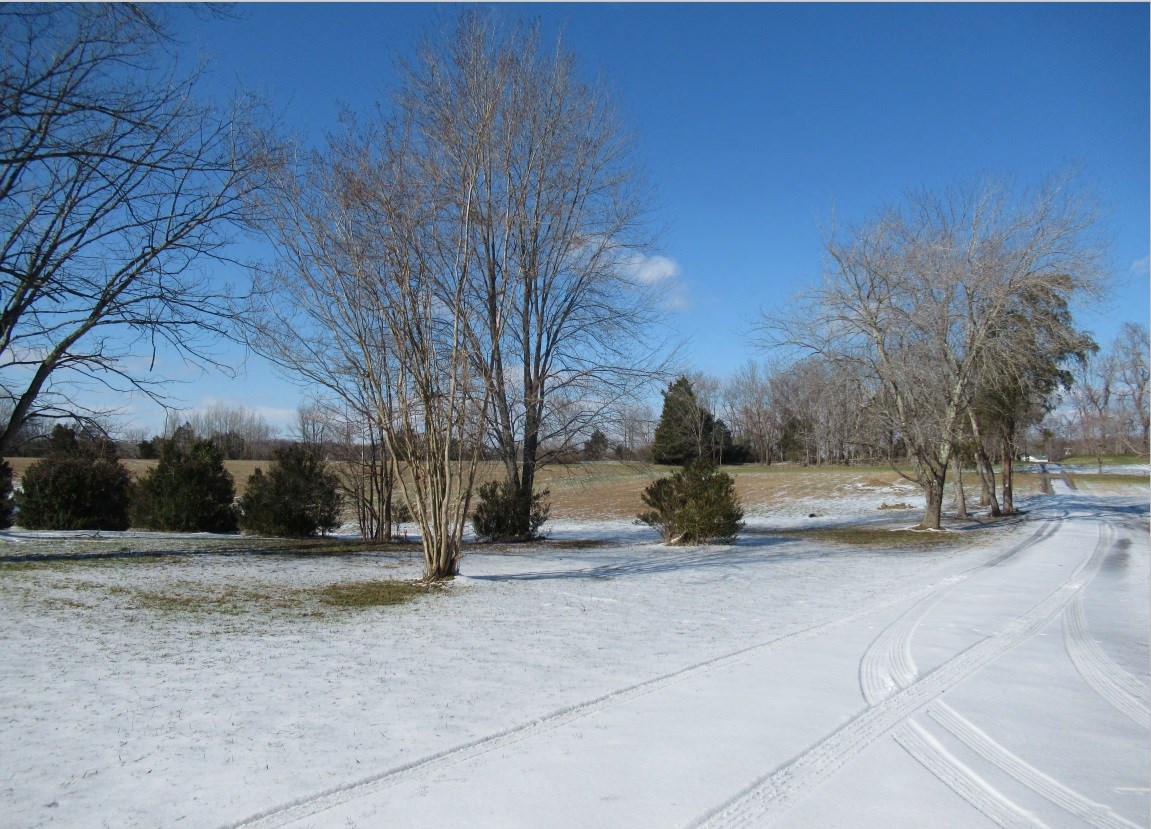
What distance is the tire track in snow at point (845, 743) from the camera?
3.33 meters

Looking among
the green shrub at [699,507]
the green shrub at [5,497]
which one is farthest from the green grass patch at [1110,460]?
the green shrub at [5,497]

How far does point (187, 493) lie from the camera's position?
60.8 ft

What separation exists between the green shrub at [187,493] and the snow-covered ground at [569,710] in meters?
9.77

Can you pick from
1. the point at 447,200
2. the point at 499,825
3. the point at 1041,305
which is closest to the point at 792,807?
the point at 499,825

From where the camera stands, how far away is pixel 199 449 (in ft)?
63.8

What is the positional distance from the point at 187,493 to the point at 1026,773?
1908 cm

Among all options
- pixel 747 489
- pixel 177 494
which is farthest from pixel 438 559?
pixel 747 489

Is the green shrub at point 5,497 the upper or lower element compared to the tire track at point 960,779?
upper

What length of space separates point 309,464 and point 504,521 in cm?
538

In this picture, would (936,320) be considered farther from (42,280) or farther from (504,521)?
(42,280)

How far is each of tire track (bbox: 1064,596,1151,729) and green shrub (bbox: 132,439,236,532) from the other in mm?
18402

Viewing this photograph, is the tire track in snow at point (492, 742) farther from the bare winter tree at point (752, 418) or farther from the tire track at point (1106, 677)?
the bare winter tree at point (752, 418)

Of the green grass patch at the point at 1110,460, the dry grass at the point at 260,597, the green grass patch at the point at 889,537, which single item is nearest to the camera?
the dry grass at the point at 260,597

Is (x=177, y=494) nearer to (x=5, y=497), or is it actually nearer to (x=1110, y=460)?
(x=5, y=497)
